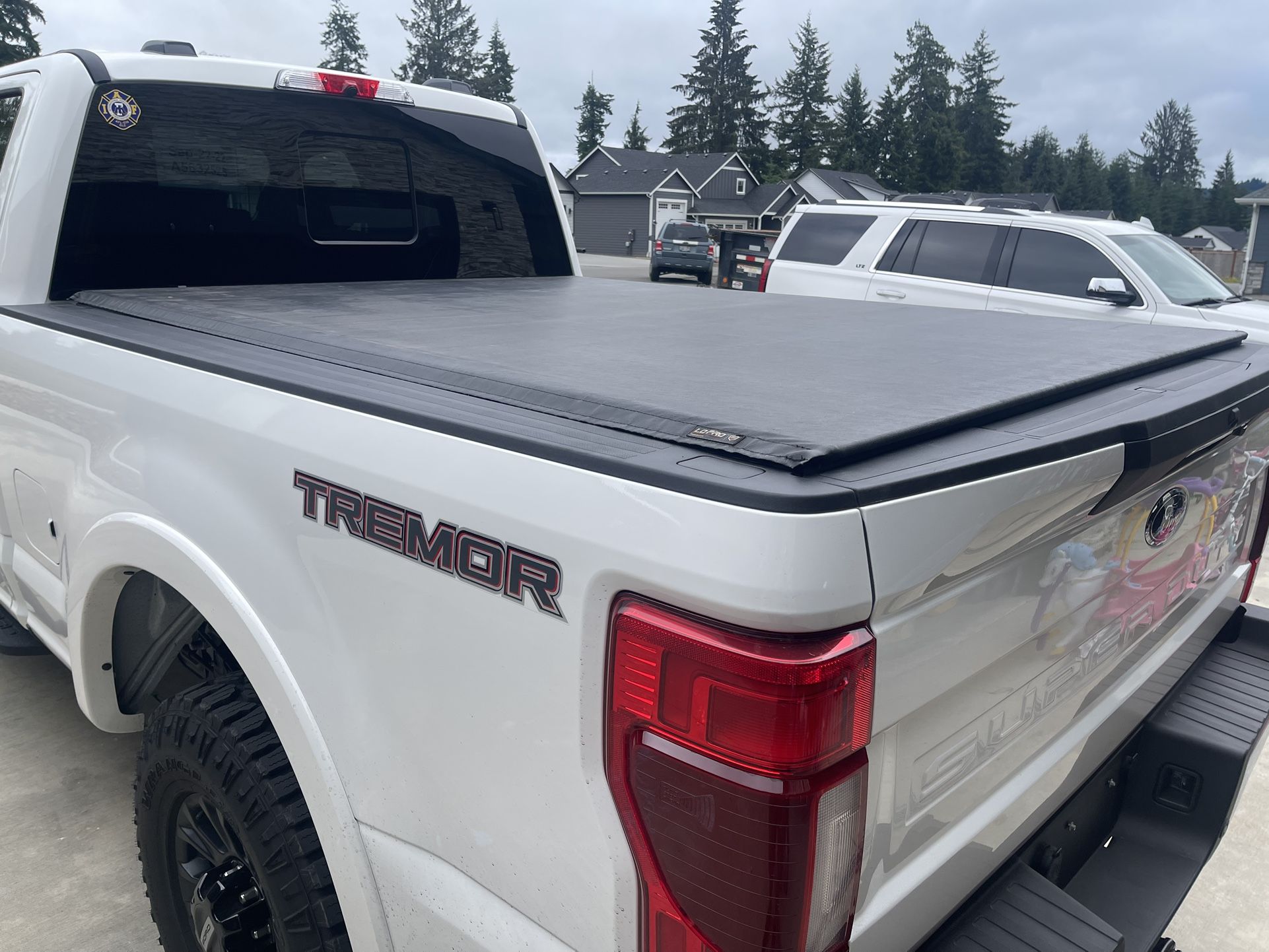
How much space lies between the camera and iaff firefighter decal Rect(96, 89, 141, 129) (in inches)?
117

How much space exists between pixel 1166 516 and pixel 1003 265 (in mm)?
6948

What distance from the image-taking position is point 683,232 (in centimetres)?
3088

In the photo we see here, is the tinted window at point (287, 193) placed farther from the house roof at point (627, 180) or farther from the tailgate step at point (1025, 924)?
the house roof at point (627, 180)

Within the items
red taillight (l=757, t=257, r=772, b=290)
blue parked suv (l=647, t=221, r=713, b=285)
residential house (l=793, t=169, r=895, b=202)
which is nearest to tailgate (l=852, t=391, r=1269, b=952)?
red taillight (l=757, t=257, r=772, b=290)

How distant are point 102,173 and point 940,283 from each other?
699cm

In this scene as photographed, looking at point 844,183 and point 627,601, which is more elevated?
point 844,183

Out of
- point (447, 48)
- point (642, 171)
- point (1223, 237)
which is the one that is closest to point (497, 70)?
point (447, 48)

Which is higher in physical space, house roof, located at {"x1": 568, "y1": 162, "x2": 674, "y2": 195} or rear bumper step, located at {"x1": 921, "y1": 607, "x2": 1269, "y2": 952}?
house roof, located at {"x1": 568, "y1": 162, "x2": 674, "y2": 195}

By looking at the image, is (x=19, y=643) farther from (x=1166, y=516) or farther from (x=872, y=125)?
(x=872, y=125)

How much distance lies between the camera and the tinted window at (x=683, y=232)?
30.8 m

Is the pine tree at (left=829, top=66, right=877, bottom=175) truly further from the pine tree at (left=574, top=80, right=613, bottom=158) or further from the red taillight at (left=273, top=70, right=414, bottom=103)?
the red taillight at (left=273, top=70, right=414, bottom=103)

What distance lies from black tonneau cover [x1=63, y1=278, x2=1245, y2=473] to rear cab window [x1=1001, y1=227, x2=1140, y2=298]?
5.39 metres

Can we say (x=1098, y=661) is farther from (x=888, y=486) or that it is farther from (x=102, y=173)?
(x=102, y=173)

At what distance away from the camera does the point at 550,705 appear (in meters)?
1.29
